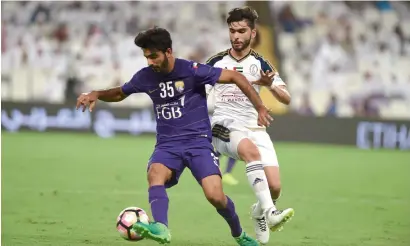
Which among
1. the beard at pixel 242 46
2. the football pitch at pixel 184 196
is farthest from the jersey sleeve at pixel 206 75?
the football pitch at pixel 184 196

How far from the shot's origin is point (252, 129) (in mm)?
8453

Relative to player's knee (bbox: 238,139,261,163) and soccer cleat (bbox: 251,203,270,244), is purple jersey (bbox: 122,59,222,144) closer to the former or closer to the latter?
player's knee (bbox: 238,139,261,163)

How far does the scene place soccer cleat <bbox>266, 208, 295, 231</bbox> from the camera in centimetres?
737

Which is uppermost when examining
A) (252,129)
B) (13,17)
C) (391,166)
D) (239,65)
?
(13,17)

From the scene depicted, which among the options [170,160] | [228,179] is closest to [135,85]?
[170,160]

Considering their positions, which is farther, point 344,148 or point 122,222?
point 344,148

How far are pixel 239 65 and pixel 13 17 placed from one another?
16916 millimetres

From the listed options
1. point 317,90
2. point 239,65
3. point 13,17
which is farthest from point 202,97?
point 13,17

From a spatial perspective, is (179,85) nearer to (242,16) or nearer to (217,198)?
(217,198)

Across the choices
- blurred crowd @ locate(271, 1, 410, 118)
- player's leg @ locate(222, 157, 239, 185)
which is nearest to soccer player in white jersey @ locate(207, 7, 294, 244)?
player's leg @ locate(222, 157, 239, 185)

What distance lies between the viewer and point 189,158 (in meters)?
7.13

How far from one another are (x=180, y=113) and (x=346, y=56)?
17.2 m

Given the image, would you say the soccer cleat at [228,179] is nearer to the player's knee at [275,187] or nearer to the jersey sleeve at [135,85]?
the player's knee at [275,187]

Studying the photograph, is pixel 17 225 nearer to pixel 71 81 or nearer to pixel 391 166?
pixel 391 166
